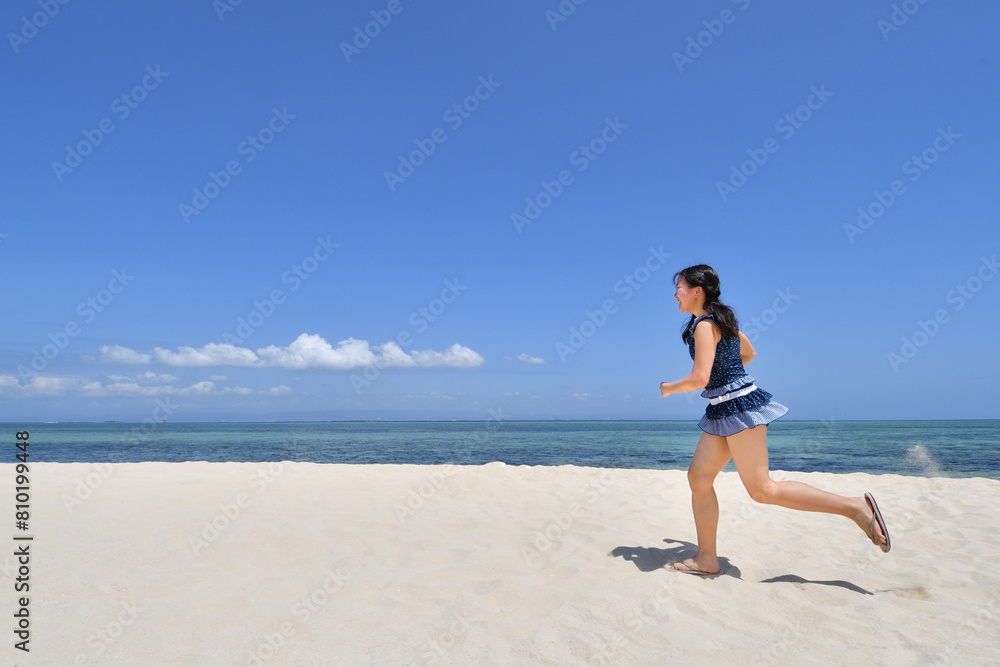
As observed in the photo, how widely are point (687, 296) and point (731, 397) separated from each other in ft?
2.40

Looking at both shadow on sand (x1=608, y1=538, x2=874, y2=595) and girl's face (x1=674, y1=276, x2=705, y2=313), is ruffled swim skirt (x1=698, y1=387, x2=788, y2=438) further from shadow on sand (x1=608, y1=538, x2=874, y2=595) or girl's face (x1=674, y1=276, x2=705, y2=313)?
shadow on sand (x1=608, y1=538, x2=874, y2=595)

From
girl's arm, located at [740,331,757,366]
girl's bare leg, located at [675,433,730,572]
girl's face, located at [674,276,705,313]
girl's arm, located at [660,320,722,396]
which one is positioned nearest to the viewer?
girl's arm, located at [660,320,722,396]

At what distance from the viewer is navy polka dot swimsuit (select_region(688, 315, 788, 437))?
11.2 ft

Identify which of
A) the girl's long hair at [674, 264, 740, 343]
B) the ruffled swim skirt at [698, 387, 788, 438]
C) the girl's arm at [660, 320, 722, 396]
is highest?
the girl's long hair at [674, 264, 740, 343]

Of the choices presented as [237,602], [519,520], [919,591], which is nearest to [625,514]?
[519,520]

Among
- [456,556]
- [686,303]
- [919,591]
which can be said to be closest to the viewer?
[919,591]

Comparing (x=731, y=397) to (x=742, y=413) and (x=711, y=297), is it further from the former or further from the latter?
(x=711, y=297)

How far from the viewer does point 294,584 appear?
338cm

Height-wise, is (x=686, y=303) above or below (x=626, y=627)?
above

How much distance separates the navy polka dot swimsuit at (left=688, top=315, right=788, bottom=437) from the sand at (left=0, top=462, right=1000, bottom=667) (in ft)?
3.19

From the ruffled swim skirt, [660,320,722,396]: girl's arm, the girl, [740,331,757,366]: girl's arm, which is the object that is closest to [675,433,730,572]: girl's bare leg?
the girl

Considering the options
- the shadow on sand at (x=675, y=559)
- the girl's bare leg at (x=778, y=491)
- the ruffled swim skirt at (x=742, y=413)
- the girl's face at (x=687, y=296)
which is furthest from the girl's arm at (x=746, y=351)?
the shadow on sand at (x=675, y=559)

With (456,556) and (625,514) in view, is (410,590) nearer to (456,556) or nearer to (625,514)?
(456,556)

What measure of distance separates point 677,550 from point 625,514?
120 centimetres
